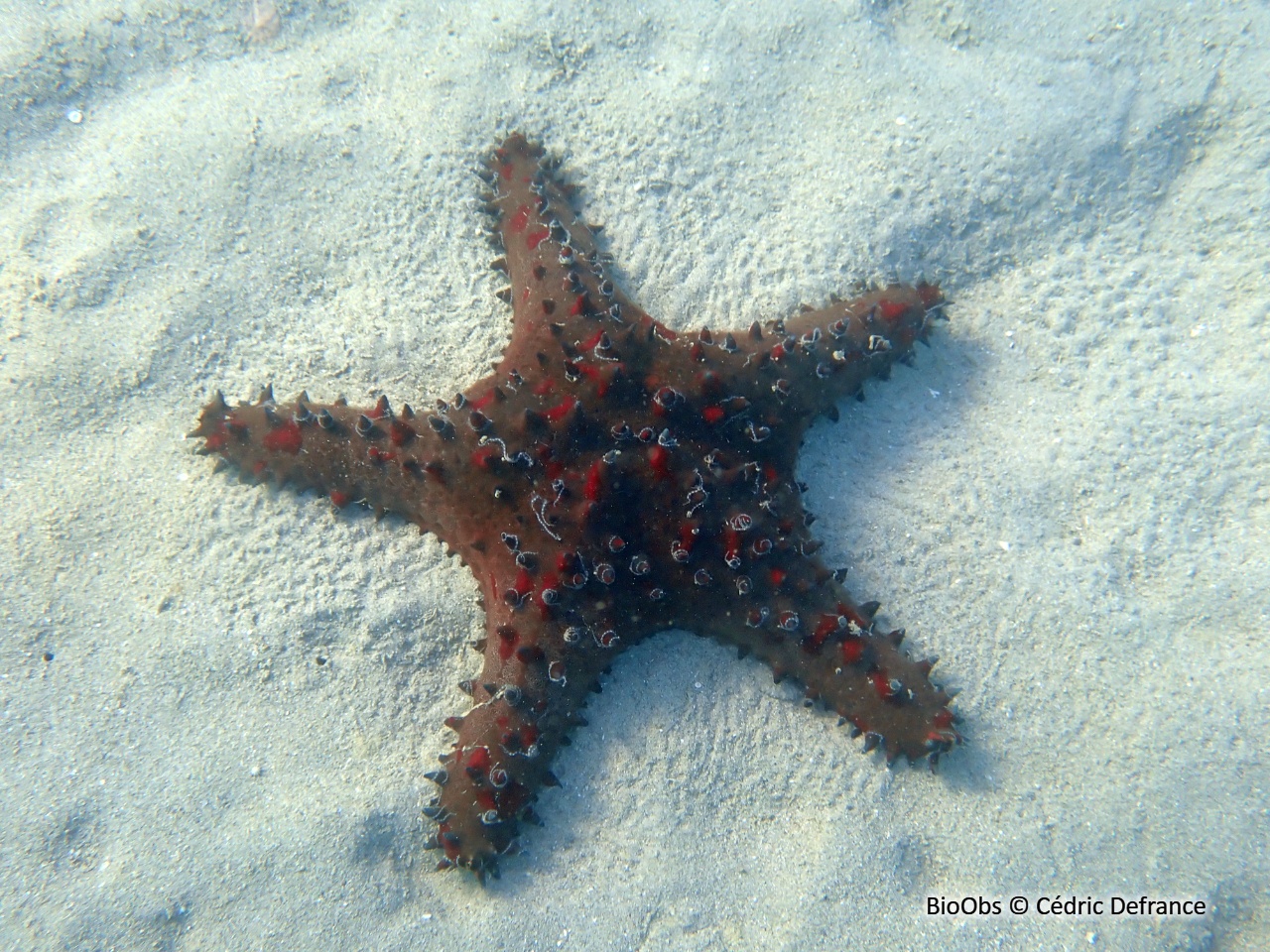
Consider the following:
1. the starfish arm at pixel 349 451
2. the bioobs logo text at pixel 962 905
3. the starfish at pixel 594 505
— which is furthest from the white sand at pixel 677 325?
the starfish at pixel 594 505

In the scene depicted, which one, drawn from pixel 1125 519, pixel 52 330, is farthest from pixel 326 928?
pixel 1125 519

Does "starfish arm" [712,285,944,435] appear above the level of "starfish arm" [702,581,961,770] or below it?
above

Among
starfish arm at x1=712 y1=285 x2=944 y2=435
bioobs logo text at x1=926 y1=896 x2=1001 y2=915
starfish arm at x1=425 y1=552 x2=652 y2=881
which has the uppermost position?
starfish arm at x1=712 y1=285 x2=944 y2=435

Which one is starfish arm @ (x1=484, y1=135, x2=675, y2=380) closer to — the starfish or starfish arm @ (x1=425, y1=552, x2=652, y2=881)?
the starfish

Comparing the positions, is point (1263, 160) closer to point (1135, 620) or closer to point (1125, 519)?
point (1125, 519)

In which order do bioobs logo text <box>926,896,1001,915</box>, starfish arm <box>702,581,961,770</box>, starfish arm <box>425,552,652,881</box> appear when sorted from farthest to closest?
1. bioobs logo text <box>926,896,1001,915</box>
2. starfish arm <box>702,581,961,770</box>
3. starfish arm <box>425,552,652,881</box>

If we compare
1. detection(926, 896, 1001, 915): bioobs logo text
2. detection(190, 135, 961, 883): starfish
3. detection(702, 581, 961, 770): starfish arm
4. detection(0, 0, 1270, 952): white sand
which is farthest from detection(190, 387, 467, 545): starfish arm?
detection(926, 896, 1001, 915): bioobs logo text

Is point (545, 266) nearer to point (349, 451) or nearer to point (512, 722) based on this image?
point (349, 451)

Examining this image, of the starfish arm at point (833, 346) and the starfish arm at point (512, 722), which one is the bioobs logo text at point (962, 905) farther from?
the starfish arm at point (833, 346)
